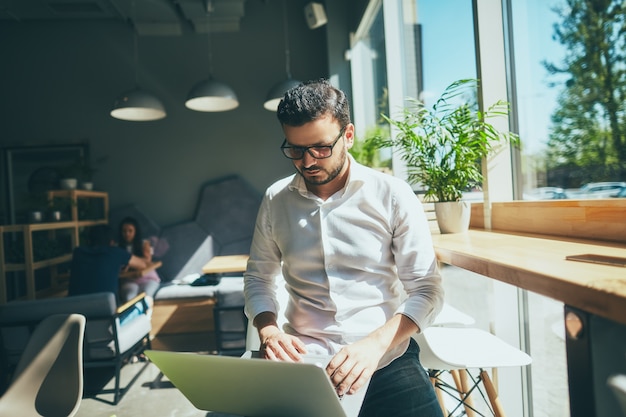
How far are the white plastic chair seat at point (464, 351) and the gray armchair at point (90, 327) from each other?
2.06 meters

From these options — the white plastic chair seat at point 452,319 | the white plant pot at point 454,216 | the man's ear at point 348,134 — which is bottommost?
the white plastic chair seat at point 452,319

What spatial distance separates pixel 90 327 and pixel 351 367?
7.82 ft

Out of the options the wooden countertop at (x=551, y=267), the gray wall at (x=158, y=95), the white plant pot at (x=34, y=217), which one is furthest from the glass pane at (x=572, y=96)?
the white plant pot at (x=34, y=217)

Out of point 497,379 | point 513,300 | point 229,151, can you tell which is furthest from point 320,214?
Result: point 229,151

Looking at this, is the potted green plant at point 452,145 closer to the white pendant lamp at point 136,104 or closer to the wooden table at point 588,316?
the wooden table at point 588,316

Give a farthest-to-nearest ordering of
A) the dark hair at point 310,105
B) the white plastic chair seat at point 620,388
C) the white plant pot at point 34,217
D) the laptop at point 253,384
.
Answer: the white plant pot at point 34,217, the dark hair at point 310,105, the laptop at point 253,384, the white plastic chair seat at point 620,388

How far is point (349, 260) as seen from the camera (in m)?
1.28

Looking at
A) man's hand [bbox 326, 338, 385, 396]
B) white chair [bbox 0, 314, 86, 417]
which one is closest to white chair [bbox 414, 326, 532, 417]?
man's hand [bbox 326, 338, 385, 396]

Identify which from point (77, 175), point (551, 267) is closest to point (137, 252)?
point (77, 175)

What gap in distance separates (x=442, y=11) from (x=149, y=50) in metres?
4.48

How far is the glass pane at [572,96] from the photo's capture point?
1.26m

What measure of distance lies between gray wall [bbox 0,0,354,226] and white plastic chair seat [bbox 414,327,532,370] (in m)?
4.43

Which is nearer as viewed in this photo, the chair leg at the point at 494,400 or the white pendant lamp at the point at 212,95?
the chair leg at the point at 494,400

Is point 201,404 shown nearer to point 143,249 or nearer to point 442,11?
point 442,11
